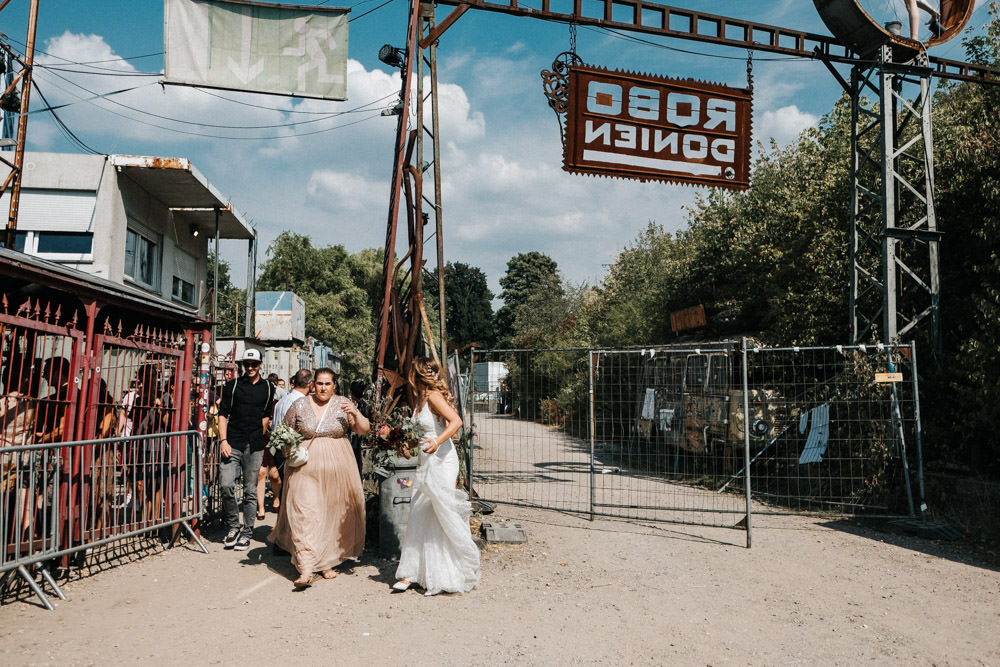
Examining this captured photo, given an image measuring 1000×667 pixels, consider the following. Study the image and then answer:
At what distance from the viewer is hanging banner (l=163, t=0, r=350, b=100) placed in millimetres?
8781

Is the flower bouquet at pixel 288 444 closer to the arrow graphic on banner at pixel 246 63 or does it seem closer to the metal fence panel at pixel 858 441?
the arrow graphic on banner at pixel 246 63

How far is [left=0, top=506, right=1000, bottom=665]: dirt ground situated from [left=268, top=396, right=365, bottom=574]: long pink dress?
0.94ft

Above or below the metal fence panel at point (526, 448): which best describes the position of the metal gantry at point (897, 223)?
above

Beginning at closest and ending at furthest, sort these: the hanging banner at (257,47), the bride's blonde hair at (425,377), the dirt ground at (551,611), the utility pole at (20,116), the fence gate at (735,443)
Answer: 1. the dirt ground at (551,611)
2. the bride's blonde hair at (425,377)
3. the hanging banner at (257,47)
4. the fence gate at (735,443)
5. the utility pole at (20,116)

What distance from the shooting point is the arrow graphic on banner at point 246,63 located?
898 centimetres

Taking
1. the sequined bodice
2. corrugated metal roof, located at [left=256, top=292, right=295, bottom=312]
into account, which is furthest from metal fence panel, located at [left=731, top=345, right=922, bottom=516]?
corrugated metal roof, located at [left=256, top=292, right=295, bottom=312]

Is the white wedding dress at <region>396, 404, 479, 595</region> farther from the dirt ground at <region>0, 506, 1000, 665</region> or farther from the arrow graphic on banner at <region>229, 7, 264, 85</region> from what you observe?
the arrow graphic on banner at <region>229, 7, 264, 85</region>

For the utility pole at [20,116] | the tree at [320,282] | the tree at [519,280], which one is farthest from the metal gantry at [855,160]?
the tree at [519,280]

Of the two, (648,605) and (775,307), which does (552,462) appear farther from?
(648,605)

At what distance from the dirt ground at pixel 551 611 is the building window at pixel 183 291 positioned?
12975mm

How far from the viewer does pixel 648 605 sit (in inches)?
223

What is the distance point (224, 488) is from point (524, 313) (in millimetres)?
56250

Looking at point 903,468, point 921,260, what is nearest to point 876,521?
point 903,468

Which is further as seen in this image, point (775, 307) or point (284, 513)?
point (775, 307)
